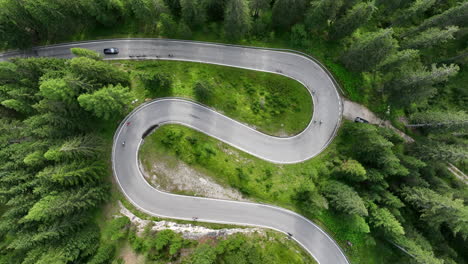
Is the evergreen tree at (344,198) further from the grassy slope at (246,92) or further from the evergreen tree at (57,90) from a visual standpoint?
the evergreen tree at (57,90)

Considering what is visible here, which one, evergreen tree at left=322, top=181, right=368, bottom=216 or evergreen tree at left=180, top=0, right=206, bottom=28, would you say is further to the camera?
evergreen tree at left=180, top=0, right=206, bottom=28

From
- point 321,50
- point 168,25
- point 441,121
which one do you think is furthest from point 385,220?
point 168,25

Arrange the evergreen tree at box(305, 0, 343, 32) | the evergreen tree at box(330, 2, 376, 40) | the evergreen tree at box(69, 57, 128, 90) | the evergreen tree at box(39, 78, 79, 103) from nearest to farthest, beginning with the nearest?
the evergreen tree at box(39, 78, 79, 103)
the evergreen tree at box(69, 57, 128, 90)
the evergreen tree at box(330, 2, 376, 40)
the evergreen tree at box(305, 0, 343, 32)

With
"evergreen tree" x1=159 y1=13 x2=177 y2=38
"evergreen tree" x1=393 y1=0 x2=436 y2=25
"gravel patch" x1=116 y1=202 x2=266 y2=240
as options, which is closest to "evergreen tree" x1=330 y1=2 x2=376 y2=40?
"evergreen tree" x1=393 y1=0 x2=436 y2=25

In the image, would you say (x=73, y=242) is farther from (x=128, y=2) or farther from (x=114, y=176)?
(x=128, y=2)

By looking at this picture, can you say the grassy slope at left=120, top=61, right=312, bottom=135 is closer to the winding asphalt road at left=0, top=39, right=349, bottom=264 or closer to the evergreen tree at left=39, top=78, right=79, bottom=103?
the winding asphalt road at left=0, top=39, right=349, bottom=264
